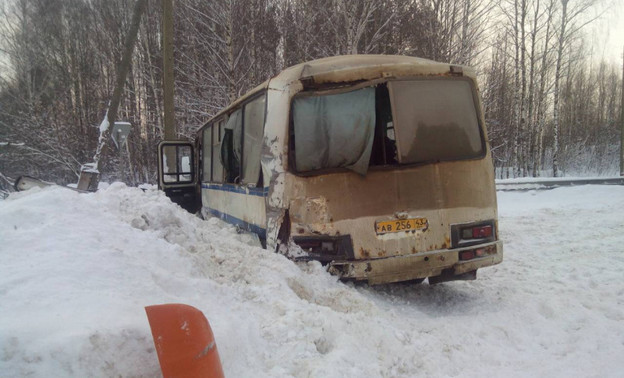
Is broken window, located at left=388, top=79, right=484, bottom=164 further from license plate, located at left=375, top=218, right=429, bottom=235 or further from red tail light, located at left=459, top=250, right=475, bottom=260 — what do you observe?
red tail light, located at left=459, top=250, right=475, bottom=260

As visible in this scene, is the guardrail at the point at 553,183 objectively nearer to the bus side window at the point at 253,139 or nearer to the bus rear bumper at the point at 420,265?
the bus rear bumper at the point at 420,265

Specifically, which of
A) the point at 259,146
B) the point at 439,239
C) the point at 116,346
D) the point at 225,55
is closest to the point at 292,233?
the point at 259,146

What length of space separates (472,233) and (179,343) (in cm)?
348

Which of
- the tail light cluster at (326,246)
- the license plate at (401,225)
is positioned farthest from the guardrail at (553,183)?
Result: the tail light cluster at (326,246)

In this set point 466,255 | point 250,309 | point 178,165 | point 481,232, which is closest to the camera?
point 250,309

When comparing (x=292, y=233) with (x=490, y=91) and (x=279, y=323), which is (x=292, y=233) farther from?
(x=490, y=91)

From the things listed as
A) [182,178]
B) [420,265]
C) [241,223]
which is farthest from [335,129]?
[182,178]

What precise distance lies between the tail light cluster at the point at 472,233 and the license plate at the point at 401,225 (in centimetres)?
36

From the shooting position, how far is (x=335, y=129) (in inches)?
168

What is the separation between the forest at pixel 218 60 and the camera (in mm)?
18844

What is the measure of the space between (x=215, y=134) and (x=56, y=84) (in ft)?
84.3

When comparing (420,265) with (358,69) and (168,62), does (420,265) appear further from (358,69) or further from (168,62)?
(168,62)

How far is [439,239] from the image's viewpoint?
4285mm

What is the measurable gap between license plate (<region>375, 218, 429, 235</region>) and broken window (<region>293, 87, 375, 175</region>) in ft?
2.03
